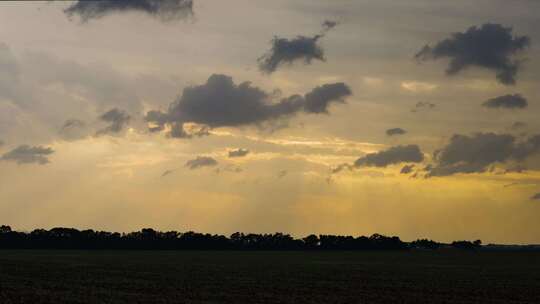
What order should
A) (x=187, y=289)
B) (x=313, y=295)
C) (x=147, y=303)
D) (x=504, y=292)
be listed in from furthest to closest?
(x=504, y=292), (x=187, y=289), (x=313, y=295), (x=147, y=303)

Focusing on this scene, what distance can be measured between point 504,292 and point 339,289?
12987 millimetres

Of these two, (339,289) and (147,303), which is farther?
(339,289)

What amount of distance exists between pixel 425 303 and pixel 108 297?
19.7 m

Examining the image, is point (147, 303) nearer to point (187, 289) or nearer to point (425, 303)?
point (187, 289)

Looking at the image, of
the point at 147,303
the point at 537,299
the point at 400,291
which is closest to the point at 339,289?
the point at 400,291

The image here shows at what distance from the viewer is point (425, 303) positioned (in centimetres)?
4481

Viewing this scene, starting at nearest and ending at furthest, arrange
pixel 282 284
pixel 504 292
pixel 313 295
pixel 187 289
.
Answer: pixel 313 295, pixel 187 289, pixel 504 292, pixel 282 284

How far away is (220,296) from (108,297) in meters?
7.15

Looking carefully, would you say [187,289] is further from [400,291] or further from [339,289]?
[400,291]

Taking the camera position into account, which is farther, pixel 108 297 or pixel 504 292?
pixel 504 292

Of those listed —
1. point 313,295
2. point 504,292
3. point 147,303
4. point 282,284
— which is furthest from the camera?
point 282,284

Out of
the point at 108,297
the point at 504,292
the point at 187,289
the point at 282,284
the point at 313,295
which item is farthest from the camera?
the point at 282,284

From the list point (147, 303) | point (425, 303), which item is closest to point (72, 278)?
point (147, 303)

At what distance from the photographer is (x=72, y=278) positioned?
2505 inches
